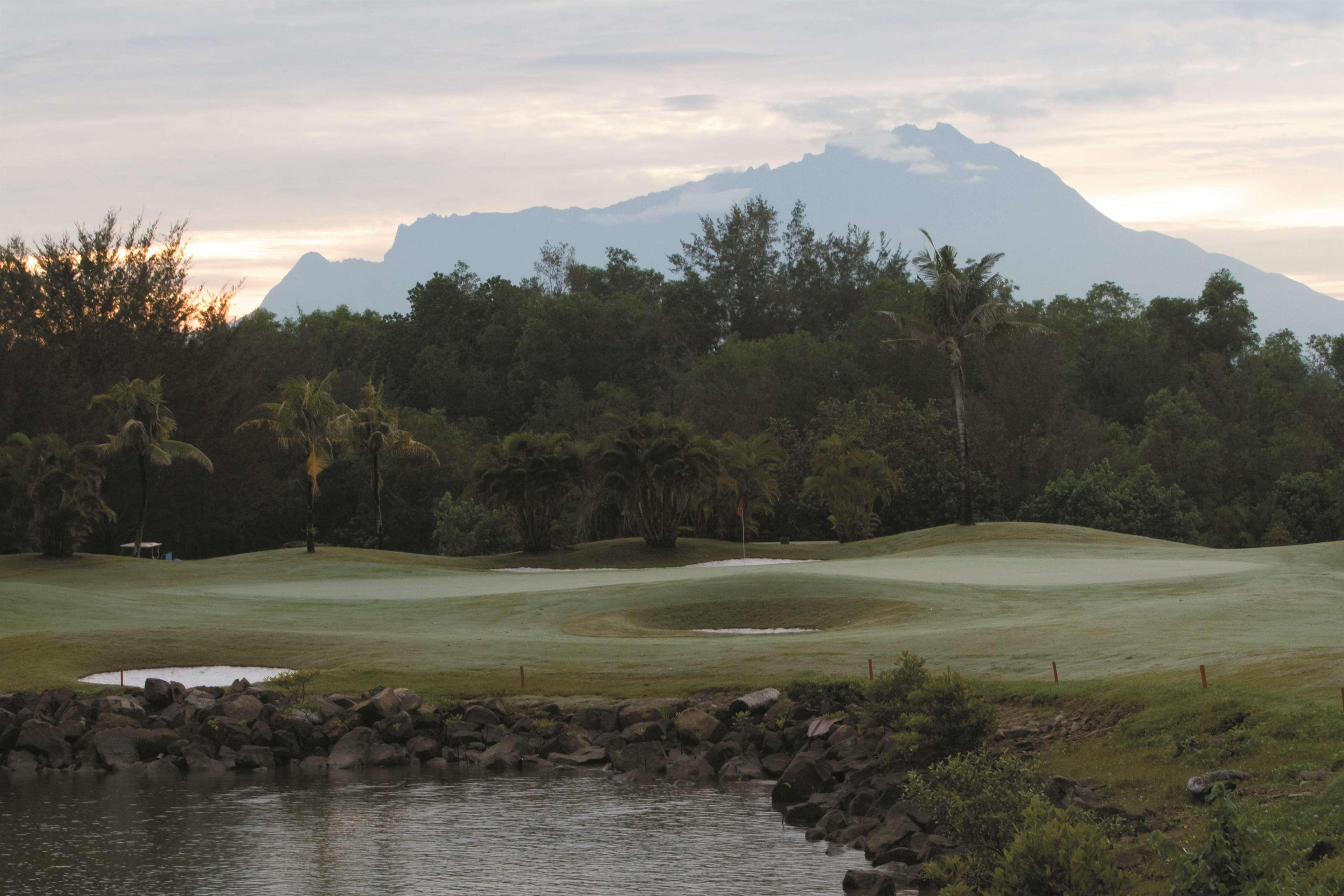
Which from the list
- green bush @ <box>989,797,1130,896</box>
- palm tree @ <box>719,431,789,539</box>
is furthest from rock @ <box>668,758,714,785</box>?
palm tree @ <box>719,431,789,539</box>

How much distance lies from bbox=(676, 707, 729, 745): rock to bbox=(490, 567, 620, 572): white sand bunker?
71.4 ft

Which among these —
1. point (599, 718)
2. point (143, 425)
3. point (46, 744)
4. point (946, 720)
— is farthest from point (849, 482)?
point (946, 720)

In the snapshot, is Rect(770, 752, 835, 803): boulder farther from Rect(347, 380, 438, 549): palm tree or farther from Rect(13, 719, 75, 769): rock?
Rect(347, 380, 438, 549): palm tree

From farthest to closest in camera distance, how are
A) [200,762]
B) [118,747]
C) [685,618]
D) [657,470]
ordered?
[657,470] → [685,618] → [118,747] → [200,762]

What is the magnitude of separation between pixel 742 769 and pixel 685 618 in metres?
9.84

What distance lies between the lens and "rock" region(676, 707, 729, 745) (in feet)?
61.9

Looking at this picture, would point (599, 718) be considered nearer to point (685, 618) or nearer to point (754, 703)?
point (754, 703)

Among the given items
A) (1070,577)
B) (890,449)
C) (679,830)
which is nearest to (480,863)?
(679,830)

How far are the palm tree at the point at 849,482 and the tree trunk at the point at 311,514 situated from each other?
18623 millimetres

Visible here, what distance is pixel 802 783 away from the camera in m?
16.9

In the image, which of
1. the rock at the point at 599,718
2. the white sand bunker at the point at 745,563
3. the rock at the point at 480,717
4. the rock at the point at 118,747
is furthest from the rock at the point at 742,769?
the white sand bunker at the point at 745,563

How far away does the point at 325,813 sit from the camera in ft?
55.0

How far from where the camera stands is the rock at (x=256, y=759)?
19.6m

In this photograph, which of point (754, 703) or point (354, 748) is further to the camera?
point (354, 748)
